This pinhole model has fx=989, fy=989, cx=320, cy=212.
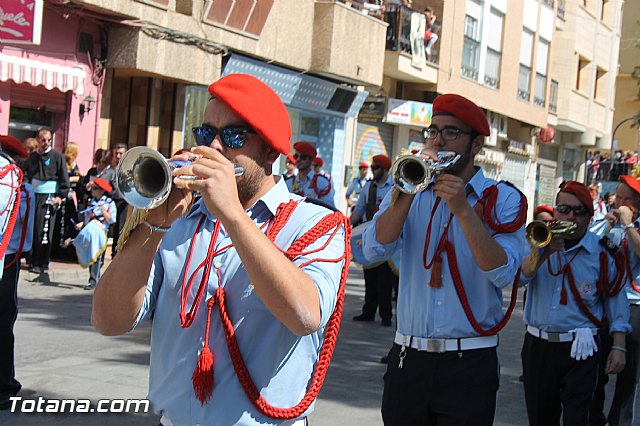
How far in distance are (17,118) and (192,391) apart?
14070 millimetres

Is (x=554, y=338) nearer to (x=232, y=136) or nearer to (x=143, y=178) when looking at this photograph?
(x=232, y=136)

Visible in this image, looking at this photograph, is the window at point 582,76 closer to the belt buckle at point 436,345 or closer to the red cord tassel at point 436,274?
the red cord tassel at point 436,274

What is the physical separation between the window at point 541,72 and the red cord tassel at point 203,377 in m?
36.1

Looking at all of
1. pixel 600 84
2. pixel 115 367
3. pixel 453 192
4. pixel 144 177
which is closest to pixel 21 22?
pixel 115 367

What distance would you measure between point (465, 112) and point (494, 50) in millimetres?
29815

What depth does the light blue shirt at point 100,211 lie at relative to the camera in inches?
529

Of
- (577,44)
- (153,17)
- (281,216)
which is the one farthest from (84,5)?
(577,44)

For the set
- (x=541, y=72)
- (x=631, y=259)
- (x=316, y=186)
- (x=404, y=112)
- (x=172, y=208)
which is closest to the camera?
(x=172, y=208)

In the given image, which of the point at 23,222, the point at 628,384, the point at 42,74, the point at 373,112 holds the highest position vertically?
the point at 373,112

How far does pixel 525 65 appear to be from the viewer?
36.8 meters

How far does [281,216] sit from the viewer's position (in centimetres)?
301

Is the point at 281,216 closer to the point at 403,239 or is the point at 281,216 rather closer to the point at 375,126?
the point at 403,239

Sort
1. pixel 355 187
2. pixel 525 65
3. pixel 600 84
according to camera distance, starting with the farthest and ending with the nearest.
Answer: pixel 600 84 < pixel 525 65 < pixel 355 187

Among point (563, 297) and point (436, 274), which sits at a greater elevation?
point (436, 274)
